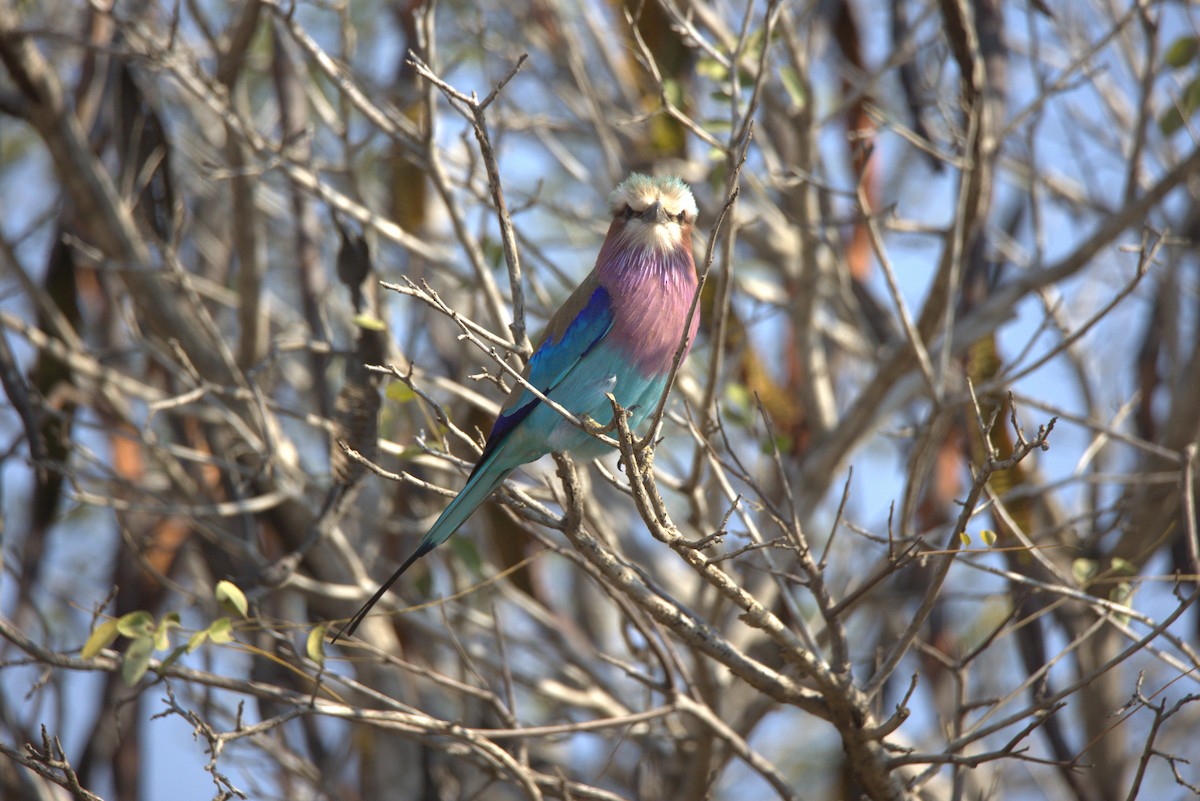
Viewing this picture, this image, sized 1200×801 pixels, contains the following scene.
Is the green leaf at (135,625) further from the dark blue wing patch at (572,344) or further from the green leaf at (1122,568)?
the green leaf at (1122,568)

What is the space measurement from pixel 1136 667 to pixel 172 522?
535cm

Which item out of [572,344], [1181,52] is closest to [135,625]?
[572,344]

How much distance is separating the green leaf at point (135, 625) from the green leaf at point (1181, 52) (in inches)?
163

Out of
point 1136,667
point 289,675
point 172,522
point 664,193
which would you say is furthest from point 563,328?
point 1136,667

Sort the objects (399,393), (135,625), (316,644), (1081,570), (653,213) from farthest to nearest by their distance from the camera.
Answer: (1081,570) < (399,393) < (653,213) < (316,644) < (135,625)

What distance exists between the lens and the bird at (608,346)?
3139mm

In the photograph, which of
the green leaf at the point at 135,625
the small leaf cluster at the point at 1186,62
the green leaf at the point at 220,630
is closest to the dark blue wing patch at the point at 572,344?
the green leaf at the point at 220,630

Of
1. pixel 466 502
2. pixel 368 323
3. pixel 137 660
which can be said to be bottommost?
pixel 137 660

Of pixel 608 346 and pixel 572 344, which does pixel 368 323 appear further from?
pixel 608 346

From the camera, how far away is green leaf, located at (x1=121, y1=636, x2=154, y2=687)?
2.96 meters

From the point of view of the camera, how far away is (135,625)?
10.2 feet

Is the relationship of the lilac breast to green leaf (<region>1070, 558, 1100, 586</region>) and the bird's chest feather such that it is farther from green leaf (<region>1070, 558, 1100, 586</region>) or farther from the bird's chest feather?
green leaf (<region>1070, 558, 1100, 586</region>)

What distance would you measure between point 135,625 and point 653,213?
6.01 feet

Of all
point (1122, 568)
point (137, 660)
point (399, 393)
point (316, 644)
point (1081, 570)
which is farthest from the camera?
point (1081, 570)
